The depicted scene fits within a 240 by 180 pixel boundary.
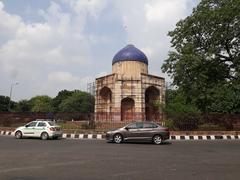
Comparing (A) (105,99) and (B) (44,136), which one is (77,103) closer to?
(A) (105,99)

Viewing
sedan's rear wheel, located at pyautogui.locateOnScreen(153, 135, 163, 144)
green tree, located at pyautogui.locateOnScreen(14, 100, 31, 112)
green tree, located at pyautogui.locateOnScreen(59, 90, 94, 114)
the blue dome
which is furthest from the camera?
green tree, located at pyautogui.locateOnScreen(14, 100, 31, 112)

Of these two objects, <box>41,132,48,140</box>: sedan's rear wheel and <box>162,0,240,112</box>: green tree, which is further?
<box>162,0,240,112</box>: green tree

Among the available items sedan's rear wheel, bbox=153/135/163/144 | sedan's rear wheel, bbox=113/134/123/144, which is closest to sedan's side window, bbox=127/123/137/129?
sedan's rear wheel, bbox=113/134/123/144

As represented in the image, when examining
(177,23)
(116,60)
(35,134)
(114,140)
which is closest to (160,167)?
(114,140)

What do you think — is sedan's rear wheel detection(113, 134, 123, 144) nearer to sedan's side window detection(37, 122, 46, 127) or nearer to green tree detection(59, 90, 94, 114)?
sedan's side window detection(37, 122, 46, 127)

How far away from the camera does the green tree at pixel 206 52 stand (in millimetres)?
31344

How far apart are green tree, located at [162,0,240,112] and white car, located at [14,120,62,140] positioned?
41.7 feet

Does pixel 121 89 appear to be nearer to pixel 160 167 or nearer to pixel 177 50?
pixel 177 50

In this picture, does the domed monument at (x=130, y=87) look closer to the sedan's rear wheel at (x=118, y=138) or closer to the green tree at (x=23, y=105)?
the sedan's rear wheel at (x=118, y=138)

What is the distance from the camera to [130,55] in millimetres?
45688

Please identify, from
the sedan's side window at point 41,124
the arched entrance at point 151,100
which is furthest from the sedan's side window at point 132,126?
the arched entrance at point 151,100

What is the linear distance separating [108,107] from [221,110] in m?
14.0

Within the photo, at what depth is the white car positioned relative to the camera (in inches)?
969

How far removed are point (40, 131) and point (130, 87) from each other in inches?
819
